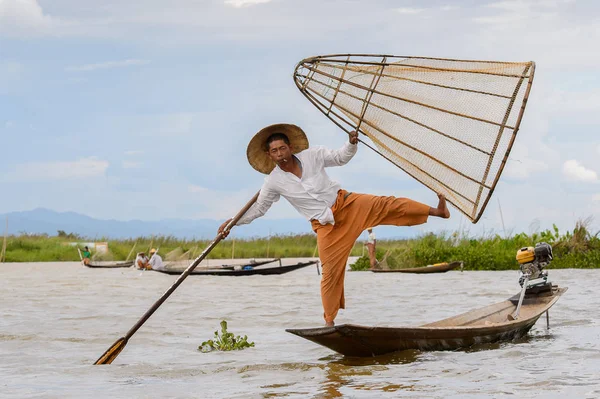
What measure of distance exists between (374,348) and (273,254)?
18999 mm

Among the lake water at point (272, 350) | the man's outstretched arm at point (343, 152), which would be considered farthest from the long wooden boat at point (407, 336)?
the man's outstretched arm at point (343, 152)

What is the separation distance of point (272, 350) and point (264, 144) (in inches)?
78.2

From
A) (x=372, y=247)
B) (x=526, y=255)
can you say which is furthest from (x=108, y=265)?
(x=526, y=255)

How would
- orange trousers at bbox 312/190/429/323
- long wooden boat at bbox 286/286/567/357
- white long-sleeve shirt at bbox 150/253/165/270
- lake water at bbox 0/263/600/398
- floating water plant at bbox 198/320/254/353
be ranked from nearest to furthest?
lake water at bbox 0/263/600/398, long wooden boat at bbox 286/286/567/357, orange trousers at bbox 312/190/429/323, floating water plant at bbox 198/320/254/353, white long-sleeve shirt at bbox 150/253/165/270

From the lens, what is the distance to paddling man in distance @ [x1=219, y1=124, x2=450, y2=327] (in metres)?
5.45

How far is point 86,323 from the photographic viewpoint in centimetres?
908

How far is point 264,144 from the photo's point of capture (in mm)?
5742

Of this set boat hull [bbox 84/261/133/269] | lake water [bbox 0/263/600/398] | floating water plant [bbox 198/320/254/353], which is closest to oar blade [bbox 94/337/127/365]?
lake water [bbox 0/263/600/398]

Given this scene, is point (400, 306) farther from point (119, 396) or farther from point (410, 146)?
point (119, 396)

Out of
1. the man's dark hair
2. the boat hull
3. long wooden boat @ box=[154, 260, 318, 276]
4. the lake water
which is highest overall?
the man's dark hair

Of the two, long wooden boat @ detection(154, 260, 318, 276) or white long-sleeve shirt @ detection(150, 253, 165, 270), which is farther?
white long-sleeve shirt @ detection(150, 253, 165, 270)

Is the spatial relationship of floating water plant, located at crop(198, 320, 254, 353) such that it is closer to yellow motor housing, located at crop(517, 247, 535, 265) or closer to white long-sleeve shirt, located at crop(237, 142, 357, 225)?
white long-sleeve shirt, located at crop(237, 142, 357, 225)

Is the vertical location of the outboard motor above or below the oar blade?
above

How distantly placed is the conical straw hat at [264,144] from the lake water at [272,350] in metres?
1.47
